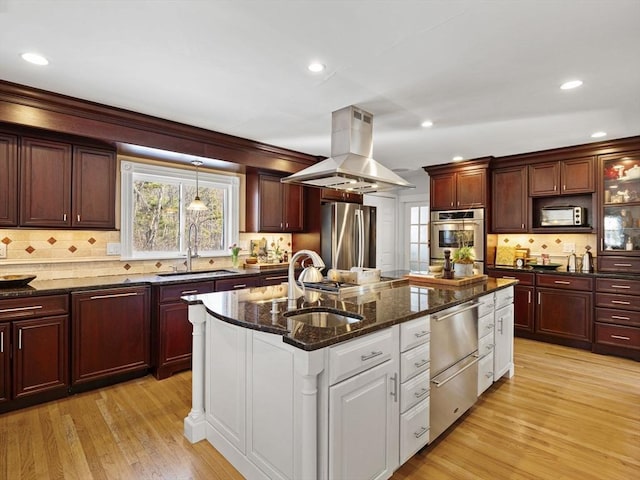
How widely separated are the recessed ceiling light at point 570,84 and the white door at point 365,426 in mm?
2454

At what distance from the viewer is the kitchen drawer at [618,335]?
3.88 m

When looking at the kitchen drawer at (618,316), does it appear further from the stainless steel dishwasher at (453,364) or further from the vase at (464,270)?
the stainless steel dishwasher at (453,364)

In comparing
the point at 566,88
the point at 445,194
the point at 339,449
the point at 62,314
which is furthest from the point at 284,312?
the point at 445,194

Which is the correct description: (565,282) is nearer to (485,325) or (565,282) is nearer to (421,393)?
(485,325)

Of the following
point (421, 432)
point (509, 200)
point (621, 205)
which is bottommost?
point (421, 432)

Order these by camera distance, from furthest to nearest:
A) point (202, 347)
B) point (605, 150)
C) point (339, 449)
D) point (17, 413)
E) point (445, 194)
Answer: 1. point (445, 194)
2. point (605, 150)
3. point (17, 413)
4. point (202, 347)
5. point (339, 449)

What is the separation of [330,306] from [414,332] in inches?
20.8

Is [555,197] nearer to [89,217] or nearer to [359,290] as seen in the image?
[359,290]

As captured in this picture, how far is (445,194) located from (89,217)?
4780mm

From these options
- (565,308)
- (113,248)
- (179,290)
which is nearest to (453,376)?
(179,290)

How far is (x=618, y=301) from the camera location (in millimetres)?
3992

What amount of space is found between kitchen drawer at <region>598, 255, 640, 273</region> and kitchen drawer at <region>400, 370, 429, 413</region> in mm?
3542

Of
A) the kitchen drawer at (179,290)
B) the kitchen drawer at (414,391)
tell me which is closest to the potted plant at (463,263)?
the kitchen drawer at (414,391)

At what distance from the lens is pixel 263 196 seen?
4.61 metres
